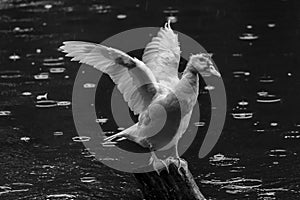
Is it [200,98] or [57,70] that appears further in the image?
[57,70]

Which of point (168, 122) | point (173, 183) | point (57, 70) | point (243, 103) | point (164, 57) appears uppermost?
point (164, 57)

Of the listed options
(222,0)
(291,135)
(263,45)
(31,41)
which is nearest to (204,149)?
(291,135)

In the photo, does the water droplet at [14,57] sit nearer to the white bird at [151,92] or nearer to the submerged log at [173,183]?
the white bird at [151,92]

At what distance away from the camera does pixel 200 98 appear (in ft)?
47.8

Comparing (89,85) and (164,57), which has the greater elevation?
(164,57)

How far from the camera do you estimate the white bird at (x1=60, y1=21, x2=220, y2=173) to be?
9.25m

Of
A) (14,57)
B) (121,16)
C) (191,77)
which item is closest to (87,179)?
(191,77)

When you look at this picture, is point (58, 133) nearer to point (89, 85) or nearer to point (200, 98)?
point (89, 85)

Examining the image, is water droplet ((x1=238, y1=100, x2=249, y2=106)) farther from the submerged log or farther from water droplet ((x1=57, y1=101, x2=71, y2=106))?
the submerged log

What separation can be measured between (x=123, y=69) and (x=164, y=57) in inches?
41.4

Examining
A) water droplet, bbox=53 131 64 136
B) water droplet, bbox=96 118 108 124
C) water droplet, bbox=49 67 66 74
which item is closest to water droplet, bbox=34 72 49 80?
water droplet, bbox=49 67 66 74

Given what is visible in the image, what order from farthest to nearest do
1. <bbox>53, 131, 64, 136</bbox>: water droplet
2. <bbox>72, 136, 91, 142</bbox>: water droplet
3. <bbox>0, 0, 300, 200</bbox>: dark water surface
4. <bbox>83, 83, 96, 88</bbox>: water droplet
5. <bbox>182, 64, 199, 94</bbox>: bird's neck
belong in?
1. <bbox>83, 83, 96, 88</bbox>: water droplet
2. <bbox>53, 131, 64, 136</bbox>: water droplet
3. <bbox>72, 136, 91, 142</bbox>: water droplet
4. <bbox>0, 0, 300, 200</bbox>: dark water surface
5. <bbox>182, 64, 199, 94</bbox>: bird's neck

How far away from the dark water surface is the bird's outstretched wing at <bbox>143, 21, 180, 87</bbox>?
1.67 metres

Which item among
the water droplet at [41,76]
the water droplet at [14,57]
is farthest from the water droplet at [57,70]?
the water droplet at [14,57]
